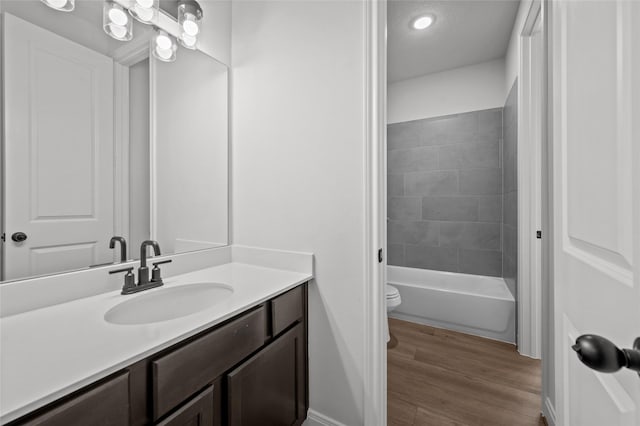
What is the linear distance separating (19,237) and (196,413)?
2.73 ft

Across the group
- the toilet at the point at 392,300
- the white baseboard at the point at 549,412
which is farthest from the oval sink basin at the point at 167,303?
the white baseboard at the point at 549,412

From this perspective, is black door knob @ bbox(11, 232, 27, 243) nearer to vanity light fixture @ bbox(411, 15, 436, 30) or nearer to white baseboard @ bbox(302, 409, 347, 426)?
white baseboard @ bbox(302, 409, 347, 426)

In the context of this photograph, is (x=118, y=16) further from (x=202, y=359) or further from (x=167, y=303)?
(x=202, y=359)

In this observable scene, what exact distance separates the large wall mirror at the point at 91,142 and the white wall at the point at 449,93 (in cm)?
241

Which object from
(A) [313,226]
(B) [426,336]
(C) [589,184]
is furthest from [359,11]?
(B) [426,336]

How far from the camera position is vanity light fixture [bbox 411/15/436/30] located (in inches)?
83.1

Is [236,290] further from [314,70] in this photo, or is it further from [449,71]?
[449,71]

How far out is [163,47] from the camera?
134cm

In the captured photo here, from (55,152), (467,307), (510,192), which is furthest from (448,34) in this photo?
(55,152)

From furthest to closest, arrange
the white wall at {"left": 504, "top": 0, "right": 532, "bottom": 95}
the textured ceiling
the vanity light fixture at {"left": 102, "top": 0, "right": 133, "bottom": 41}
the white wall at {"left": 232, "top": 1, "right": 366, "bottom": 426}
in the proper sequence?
the textured ceiling → the white wall at {"left": 504, "top": 0, "right": 532, "bottom": 95} → the white wall at {"left": 232, "top": 1, "right": 366, "bottom": 426} → the vanity light fixture at {"left": 102, "top": 0, "right": 133, "bottom": 41}

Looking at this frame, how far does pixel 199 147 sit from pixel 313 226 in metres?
0.79

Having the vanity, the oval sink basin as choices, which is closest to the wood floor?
the vanity

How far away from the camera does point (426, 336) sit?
2326mm

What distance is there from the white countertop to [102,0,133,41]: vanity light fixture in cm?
107
